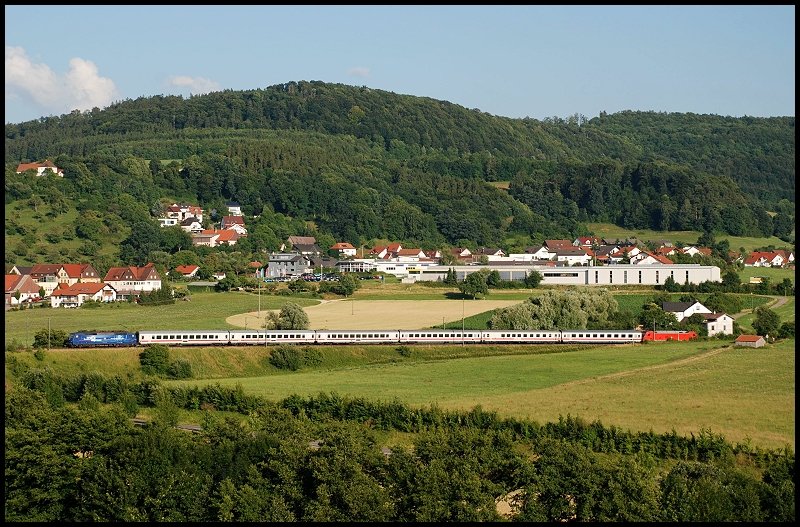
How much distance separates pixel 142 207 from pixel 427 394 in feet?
193

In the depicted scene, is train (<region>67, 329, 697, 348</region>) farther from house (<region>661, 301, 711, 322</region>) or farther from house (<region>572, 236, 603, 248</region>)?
house (<region>572, 236, 603, 248</region>)

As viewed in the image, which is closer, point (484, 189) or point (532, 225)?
point (532, 225)

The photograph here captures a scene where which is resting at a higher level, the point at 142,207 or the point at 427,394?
the point at 142,207

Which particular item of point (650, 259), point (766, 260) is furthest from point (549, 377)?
point (766, 260)

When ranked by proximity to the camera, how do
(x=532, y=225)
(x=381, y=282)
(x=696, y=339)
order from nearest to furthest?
(x=696, y=339) < (x=381, y=282) < (x=532, y=225)

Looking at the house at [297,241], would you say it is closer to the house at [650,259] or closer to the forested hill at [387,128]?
the house at [650,259]

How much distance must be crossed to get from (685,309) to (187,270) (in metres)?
35.8

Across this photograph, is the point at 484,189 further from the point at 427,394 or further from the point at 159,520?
the point at 159,520

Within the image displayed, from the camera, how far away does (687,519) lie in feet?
73.7

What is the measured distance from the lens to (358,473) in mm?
24375

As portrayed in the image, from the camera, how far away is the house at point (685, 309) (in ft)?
180

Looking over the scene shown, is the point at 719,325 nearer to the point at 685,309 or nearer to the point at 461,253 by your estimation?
the point at 685,309

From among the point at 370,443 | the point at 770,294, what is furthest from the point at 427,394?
the point at 770,294

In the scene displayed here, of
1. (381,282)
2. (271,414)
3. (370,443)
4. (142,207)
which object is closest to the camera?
(370,443)
